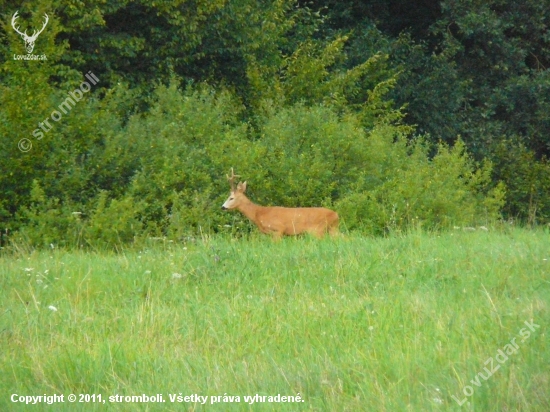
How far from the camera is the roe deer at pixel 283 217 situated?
12.5 meters

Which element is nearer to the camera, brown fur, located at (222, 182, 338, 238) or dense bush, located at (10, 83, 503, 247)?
brown fur, located at (222, 182, 338, 238)

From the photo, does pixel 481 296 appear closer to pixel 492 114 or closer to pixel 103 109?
pixel 103 109

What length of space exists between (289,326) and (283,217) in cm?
572

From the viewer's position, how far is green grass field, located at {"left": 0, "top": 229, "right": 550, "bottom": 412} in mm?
5848

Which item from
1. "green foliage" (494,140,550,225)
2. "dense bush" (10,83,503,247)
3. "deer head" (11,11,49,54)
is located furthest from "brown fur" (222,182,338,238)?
"green foliage" (494,140,550,225)

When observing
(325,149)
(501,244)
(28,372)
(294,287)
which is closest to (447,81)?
(325,149)

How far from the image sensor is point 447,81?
23797 millimetres

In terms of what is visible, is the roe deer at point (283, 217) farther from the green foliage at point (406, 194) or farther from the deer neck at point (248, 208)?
the green foliage at point (406, 194)

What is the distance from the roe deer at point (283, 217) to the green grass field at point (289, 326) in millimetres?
1980

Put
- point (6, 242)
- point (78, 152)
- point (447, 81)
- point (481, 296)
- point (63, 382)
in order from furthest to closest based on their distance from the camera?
1. point (447, 81)
2. point (78, 152)
3. point (6, 242)
4. point (481, 296)
5. point (63, 382)

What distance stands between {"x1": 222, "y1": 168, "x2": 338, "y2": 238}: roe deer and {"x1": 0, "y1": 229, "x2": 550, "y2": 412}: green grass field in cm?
198

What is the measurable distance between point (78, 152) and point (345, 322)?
8.52 metres

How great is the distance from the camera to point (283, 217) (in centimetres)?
1286

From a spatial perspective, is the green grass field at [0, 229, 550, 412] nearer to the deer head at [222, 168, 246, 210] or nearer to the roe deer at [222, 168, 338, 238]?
the roe deer at [222, 168, 338, 238]
